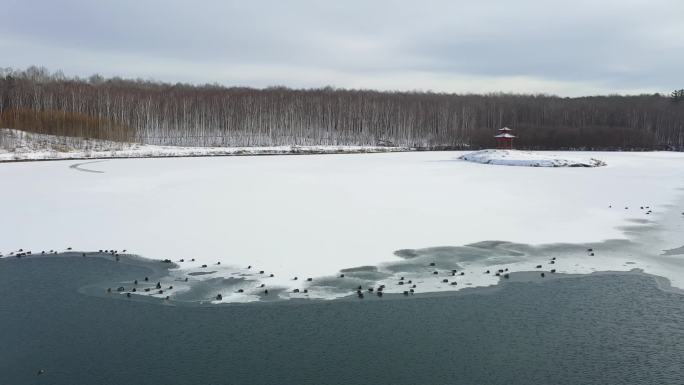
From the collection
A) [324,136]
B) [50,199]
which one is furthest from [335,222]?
[324,136]

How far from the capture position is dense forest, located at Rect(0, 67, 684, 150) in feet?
288

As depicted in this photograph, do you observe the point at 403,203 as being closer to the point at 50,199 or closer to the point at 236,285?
the point at 236,285

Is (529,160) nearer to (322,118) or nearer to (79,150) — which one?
(79,150)

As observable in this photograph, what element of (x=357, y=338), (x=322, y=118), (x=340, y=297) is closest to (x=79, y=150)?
(x=322, y=118)

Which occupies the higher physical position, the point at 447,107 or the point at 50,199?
the point at 447,107

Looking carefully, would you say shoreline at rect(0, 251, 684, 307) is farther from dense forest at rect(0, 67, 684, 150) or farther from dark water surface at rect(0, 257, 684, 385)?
dense forest at rect(0, 67, 684, 150)

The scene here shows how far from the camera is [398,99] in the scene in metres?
120

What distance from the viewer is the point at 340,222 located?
21.9 metres

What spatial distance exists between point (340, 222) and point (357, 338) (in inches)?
435

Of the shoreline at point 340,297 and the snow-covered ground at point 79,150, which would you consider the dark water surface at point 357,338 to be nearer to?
the shoreline at point 340,297

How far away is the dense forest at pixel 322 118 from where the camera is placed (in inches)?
3457

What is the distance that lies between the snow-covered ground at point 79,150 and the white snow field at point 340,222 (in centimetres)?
2579

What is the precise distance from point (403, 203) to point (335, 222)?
5.63 metres

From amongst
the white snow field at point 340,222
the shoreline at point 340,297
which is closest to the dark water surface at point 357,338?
the shoreline at point 340,297
